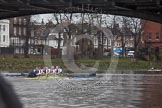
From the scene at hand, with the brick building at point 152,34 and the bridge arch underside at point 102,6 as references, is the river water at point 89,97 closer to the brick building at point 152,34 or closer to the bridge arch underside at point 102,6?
the bridge arch underside at point 102,6

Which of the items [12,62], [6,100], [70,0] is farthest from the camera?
[12,62]

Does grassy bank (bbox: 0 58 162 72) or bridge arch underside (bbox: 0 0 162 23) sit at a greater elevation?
bridge arch underside (bbox: 0 0 162 23)

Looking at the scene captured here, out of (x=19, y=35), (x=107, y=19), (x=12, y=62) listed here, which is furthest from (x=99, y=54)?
(x=19, y=35)

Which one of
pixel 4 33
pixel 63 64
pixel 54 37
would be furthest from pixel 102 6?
pixel 4 33

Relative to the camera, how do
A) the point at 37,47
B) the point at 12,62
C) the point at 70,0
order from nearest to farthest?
the point at 70,0 → the point at 12,62 → the point at 37,47

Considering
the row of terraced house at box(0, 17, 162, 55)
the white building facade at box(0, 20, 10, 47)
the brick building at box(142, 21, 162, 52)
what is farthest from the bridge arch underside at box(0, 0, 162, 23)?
the white building facade at box(0, 20, 10, 47)

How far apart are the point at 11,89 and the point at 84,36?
69.1 metres

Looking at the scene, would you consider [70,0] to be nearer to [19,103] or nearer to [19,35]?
[19,103]

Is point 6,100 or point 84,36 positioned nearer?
point 6,100

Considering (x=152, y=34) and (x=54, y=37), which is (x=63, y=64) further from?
(x=152, y=34)

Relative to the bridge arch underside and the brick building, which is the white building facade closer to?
the brick building

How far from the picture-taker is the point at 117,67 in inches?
2862

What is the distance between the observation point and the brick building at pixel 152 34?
96600mm

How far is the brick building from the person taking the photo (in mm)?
96600
